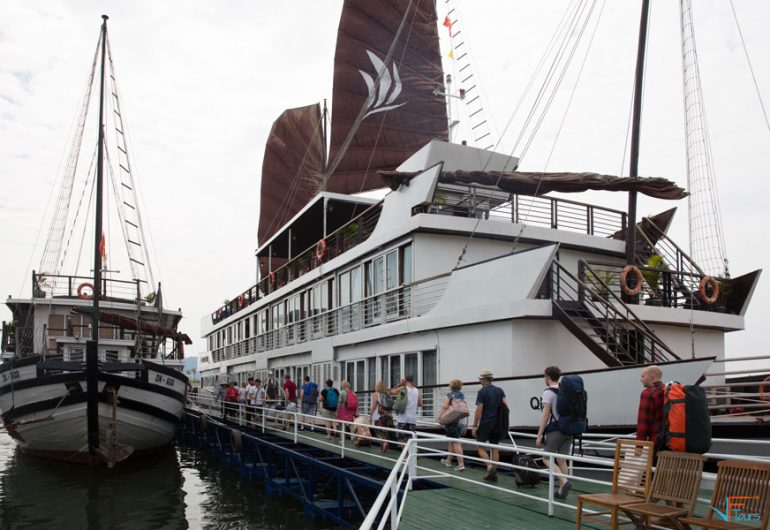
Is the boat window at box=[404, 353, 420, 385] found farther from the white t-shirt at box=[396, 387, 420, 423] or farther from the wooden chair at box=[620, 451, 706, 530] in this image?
the wooden chair at box=[620, 451, 706, 530]

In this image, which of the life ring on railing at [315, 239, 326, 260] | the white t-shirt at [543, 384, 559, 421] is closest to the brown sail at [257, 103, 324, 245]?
the life ring on railing at [315, 239, 326, 260]

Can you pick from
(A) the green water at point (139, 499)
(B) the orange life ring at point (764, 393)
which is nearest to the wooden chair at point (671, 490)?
(B) the orange life ring at point (764, 393)

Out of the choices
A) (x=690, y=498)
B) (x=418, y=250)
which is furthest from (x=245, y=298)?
(x=690, y=498)

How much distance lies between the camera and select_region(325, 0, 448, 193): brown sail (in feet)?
98.5

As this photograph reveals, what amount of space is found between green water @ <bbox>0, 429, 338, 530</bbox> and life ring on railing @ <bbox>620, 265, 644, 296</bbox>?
7042 millimetres

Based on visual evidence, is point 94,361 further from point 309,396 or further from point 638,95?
point 638,95

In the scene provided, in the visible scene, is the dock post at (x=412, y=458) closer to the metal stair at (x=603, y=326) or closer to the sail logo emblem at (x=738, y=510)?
the metal stair at (x=603, y=326)

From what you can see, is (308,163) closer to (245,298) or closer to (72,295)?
(245,298)

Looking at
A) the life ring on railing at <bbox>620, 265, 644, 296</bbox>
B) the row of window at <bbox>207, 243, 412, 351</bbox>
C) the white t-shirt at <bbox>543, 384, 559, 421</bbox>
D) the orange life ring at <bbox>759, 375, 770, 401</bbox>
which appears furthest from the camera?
the row of window at <bbox>207, 243, 412, 351</bbox>

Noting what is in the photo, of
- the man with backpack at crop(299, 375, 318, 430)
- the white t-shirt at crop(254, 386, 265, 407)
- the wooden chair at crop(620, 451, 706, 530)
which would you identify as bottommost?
the white t-shirt at crop(254, 386, 265, 407)

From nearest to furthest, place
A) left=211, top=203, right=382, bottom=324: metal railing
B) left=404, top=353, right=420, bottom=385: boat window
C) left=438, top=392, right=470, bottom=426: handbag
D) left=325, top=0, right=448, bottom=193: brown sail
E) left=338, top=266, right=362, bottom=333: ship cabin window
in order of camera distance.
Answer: left=438, top=392, right=470, bottom=426: handbag, left=404, top=353, right=420, bottom=385: boat window, left=338, top=266, right=362, bottom=333: ship cabin window, left=211, top=203, right=382, bottom=324: metal railing, left=325, top=0, right=448, bottom=193: brown sail

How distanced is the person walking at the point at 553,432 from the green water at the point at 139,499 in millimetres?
5812

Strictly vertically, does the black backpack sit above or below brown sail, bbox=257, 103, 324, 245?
below

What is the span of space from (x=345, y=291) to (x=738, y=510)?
1645 cm
